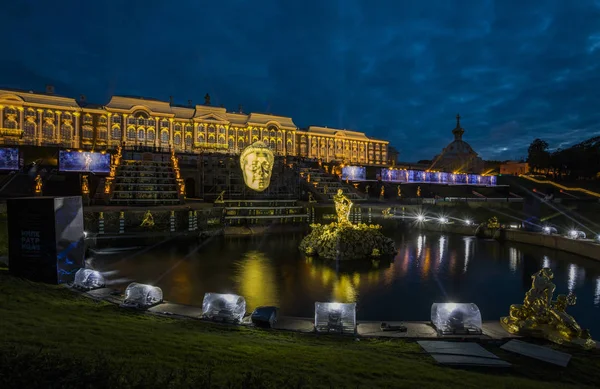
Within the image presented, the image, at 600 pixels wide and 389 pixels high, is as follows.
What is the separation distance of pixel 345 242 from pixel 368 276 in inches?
160

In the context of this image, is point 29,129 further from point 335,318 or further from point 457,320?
point 457,320

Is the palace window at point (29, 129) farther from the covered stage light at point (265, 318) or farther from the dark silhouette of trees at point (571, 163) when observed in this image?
the dark silhouette of trees at point (571, 163)

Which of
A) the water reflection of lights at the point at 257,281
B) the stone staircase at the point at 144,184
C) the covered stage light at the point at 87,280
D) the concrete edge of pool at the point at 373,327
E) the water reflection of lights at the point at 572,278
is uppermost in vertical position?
the stone staircase at the point at 144,184

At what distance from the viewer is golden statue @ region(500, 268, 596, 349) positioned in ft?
26.2

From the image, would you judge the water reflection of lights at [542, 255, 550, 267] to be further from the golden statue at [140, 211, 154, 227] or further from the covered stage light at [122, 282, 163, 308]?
the golden statue at [140, 211, 154, 227]

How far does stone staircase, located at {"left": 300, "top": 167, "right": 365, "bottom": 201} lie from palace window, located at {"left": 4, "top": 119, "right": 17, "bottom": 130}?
55.9 meters

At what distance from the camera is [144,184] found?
121 feet

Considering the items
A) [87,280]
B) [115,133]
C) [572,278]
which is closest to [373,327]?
[87,280]

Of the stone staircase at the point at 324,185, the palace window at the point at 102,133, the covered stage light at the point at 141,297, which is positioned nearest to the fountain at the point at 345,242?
the covered stage light at the point at 141,297

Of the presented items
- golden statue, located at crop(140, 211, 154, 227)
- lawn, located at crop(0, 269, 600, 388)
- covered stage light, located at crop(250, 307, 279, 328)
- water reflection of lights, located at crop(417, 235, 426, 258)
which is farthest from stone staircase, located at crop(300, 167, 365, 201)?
lawn, located at crop(0, 269, 600, 388)

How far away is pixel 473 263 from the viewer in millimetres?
18562

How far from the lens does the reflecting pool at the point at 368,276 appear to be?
11.9 m

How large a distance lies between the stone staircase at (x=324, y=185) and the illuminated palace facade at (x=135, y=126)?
25.6 meters

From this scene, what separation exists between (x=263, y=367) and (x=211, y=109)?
81.2 metres
